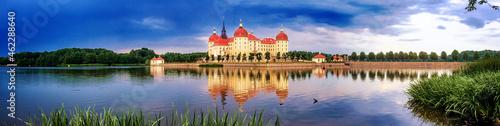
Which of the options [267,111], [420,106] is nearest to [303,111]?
[267,111]

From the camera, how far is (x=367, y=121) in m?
10.9

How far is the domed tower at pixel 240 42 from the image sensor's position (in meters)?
112

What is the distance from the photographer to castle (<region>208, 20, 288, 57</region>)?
112106 mm

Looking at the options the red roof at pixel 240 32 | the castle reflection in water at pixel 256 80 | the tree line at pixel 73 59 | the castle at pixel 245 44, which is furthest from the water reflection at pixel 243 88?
the tree line at pixel 73 59

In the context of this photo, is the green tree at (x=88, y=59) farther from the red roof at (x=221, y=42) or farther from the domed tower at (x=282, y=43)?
the domed tower at (x=282, y=43)

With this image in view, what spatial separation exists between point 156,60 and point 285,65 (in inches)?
2802

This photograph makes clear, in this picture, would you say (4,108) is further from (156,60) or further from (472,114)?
(156,60)

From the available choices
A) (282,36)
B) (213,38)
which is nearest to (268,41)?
(282,36)

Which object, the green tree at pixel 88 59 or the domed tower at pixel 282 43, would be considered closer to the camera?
the green tree at pixel 88 59

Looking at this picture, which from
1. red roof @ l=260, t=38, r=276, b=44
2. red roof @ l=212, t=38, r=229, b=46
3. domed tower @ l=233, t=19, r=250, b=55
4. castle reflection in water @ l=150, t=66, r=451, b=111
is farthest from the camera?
red roof @ l=260, t=38, r=276, b=44

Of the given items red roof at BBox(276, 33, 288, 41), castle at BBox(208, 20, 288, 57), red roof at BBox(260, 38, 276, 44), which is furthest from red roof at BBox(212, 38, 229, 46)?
red roof at BBox(276, 33, 288, 41)

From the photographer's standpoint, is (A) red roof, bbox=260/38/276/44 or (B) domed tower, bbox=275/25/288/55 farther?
(A) red roof, bbox=260/38/276/44

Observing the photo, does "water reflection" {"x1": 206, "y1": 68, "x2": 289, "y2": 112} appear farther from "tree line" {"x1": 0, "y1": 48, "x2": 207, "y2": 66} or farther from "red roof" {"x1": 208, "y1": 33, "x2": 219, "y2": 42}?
"red roof" {"x1": 208, "y1": 33, "x2": 219, "y2": 42}

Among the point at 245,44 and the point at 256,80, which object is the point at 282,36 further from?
the point at 256,80
